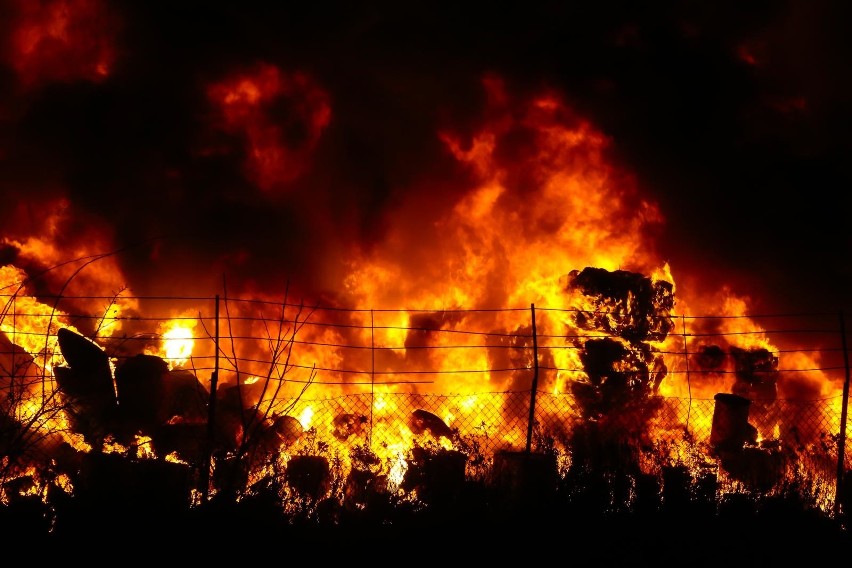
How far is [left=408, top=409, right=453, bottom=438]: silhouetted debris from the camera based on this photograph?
10531mm

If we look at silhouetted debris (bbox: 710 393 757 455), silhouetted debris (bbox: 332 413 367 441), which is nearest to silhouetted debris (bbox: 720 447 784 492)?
silhouetted debris (bbox: 710 393 757 455)

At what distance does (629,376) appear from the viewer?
11523 mm

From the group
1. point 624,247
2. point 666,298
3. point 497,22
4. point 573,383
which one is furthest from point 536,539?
point 497,22

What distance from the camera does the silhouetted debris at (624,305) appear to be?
11656 mm

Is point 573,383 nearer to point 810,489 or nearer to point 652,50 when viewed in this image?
point 810,489

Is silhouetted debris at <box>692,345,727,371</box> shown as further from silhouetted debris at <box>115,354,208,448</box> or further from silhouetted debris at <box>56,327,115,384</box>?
silhouetted debris at <box>56,327,115,384</box>

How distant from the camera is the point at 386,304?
14.6 meters

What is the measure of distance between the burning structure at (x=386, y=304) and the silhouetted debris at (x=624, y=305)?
0.11 ft

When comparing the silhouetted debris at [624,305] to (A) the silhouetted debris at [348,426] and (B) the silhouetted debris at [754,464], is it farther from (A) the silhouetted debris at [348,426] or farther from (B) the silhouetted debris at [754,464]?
(A) the silhouetted debris at [348,426]

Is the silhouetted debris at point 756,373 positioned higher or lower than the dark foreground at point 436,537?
higher

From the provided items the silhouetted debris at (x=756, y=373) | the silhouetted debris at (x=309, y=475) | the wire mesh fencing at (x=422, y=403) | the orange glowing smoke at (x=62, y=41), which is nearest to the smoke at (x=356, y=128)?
the orange glowing smoke at (x=62, y=41)

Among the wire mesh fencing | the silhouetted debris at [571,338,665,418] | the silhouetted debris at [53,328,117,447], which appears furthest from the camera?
the silhouetted debris at [571,338,665,418]

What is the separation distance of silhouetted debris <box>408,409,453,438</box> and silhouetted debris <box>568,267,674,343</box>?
10.7 feet

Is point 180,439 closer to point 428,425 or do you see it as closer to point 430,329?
point 428,425
